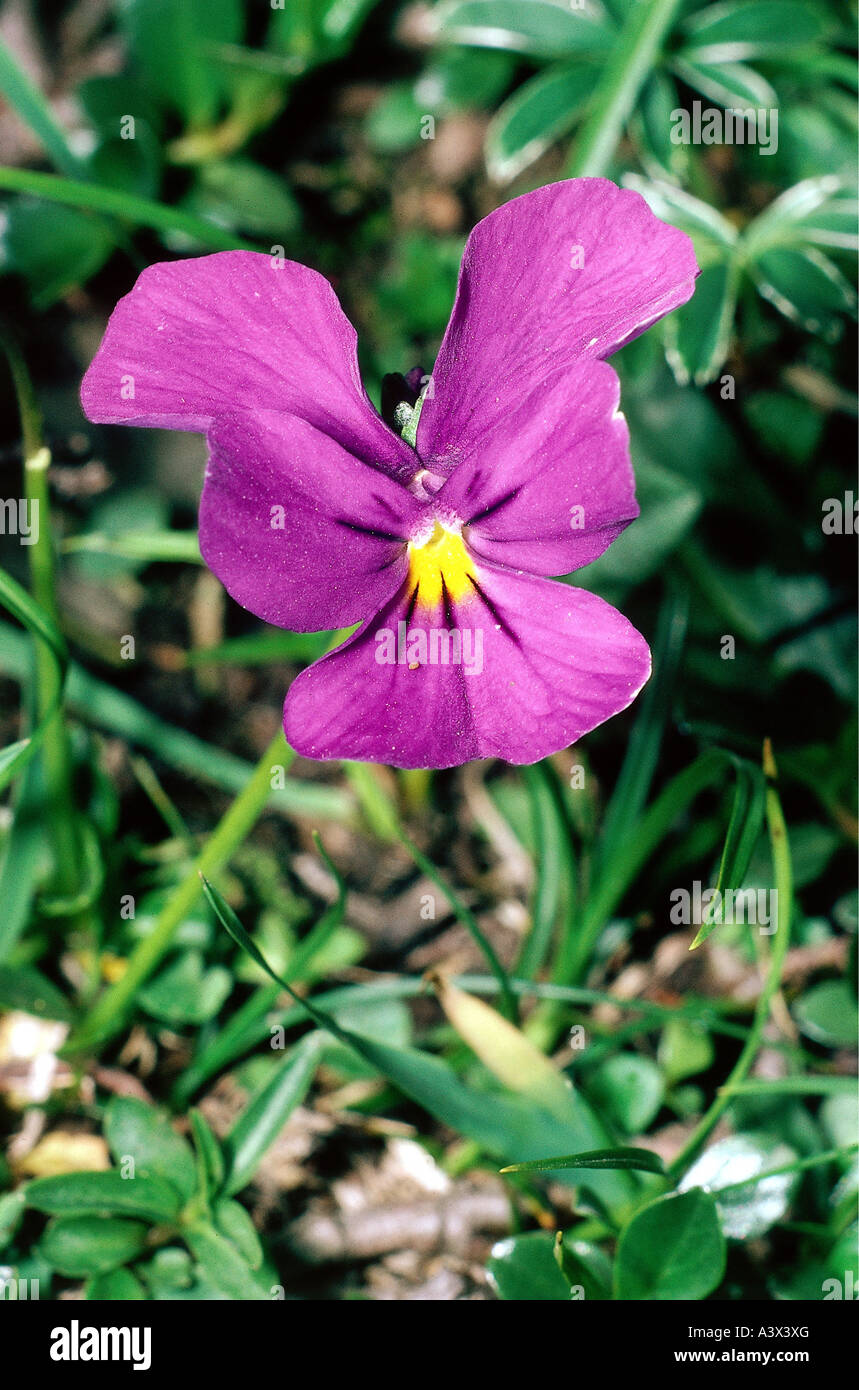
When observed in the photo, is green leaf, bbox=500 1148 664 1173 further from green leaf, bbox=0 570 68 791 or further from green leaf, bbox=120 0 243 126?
green leaf, bbox=120 0 243 126

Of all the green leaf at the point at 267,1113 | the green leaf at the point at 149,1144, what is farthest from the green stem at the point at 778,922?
the green leaf at the point at 149,1144

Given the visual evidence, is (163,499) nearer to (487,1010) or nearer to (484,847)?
(484,847)

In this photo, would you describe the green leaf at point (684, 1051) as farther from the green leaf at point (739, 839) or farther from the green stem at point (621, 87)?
the green stem at point (621, 87)

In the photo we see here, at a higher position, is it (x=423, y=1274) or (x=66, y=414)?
(x=66, y=414)

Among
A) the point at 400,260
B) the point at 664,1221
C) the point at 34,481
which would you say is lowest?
the point at 664,1221

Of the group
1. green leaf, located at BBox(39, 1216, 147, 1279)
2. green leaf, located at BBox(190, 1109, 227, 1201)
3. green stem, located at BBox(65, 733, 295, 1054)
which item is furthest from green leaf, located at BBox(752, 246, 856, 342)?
green leaf, located at BBox(39, 1216, 147, 1279)
